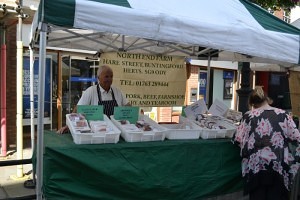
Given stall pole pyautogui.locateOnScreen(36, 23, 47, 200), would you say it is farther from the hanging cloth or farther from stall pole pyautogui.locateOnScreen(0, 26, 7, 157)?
stall pole pyautogui.locateOnScreen(0, 26, 7, 157)

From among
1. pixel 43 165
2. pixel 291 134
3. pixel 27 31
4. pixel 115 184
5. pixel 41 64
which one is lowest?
pixel 115 184

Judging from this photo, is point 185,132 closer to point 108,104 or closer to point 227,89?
point 108,104

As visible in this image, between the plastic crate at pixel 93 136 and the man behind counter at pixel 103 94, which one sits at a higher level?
the man behind counter at pixel 103 94

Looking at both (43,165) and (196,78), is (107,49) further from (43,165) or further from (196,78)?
(196,78)

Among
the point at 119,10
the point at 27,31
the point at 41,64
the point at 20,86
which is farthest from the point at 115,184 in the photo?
the point at 27,31

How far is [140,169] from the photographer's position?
10.8 ft

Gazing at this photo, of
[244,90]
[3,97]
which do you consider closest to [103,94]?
[244,90]

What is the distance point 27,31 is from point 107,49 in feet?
12.1

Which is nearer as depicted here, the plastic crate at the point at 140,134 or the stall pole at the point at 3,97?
the plastic crate at the point at 140,134

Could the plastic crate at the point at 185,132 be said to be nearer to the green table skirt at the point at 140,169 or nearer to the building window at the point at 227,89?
the green table skirt at the point at 140,169

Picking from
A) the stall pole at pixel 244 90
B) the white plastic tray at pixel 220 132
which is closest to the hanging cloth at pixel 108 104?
the white plastic tray at pixel 220 132

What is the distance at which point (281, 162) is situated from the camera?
3586 mm

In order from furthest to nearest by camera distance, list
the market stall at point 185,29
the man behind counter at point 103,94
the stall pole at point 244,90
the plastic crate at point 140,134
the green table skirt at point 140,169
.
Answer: the stall pole at point 244,90 < the man behind counter at point 103,94 < the plastic crate at point 140,134 < the green table skirt at point 140,169 < the market stall at point 185,29

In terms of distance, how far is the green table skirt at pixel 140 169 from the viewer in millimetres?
2996
